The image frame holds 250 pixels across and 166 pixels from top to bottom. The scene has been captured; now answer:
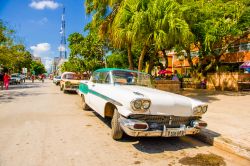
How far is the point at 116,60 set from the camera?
28.4m

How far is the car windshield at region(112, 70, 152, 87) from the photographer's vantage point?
7218mm

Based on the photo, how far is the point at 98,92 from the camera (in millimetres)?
7344

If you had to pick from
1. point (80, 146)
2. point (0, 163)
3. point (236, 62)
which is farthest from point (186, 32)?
point (236, 62)

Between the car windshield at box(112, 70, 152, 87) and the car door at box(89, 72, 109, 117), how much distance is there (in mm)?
297

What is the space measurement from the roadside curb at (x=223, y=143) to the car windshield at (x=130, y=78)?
6.86 ft

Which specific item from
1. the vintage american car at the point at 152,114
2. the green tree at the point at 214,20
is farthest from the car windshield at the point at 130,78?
the green tree at the point at 214,20

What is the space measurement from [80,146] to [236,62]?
31.4m

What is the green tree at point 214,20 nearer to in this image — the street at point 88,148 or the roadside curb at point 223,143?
the roadside curb at point 223,143

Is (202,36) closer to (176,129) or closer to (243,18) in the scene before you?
(243,18)

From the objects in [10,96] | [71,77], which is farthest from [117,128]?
[71,77]

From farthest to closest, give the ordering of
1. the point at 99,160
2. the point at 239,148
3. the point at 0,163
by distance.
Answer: the point at 239,148
the point at 99,160
the point at 0,163

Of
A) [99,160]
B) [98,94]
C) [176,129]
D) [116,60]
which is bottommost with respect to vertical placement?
A: [99,160]

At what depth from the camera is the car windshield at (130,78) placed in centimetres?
722

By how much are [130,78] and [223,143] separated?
3.01 meters
